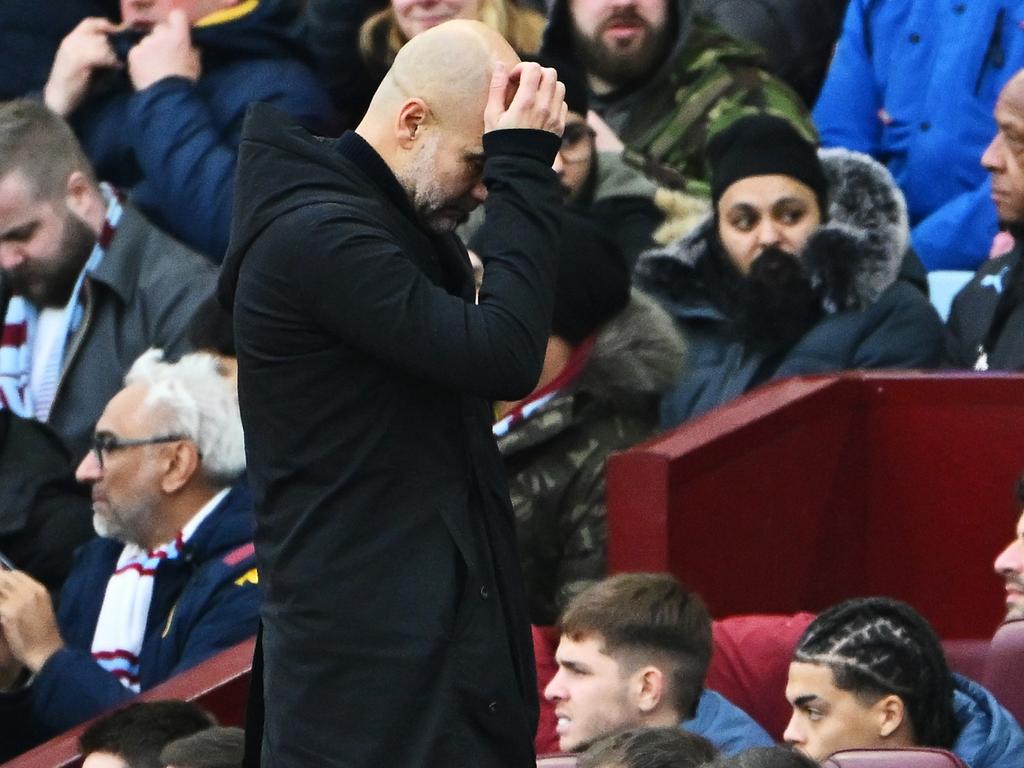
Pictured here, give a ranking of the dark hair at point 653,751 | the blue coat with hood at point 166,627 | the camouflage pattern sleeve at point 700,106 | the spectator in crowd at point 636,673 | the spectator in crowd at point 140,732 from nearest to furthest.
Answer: the dark hair at point 653,751 → the spectator in crowd at point 140,732 → the spectator in crowd at point 636,673 → the blue coat with hood at point 166,627 → the camouflage pattern sleeve at point 700,106

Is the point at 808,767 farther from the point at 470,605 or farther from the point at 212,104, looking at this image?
the point at 212,104

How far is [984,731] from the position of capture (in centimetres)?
407

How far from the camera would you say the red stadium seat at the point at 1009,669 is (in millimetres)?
4414

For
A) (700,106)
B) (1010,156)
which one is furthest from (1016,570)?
(700,106)

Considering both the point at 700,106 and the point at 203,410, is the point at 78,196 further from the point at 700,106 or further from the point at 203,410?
the point at 700,106

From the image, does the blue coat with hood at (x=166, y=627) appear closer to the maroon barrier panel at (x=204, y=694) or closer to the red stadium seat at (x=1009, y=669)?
the maroon barrier panel at (x=204, y=694)

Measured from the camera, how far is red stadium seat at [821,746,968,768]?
3.27m

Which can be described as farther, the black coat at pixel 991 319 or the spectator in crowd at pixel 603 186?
the spectator in crowd at pixel 603 186

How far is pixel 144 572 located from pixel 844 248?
1995mm

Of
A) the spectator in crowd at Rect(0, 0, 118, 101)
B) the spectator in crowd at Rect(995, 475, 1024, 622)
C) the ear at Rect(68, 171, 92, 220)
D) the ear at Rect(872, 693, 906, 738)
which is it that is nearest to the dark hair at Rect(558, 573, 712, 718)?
the ear at Rect(872, 693, 906, 738)

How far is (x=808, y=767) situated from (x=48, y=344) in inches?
147

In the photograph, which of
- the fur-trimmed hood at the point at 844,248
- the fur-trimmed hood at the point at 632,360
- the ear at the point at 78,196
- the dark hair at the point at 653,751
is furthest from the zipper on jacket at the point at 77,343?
the dark hair at the point at 653,751

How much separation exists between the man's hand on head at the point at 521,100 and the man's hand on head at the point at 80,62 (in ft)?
14.8

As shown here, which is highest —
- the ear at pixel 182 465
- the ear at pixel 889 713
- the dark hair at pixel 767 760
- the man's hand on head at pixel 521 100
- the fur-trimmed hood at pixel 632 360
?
the man's hand on head at pixel 521 100
